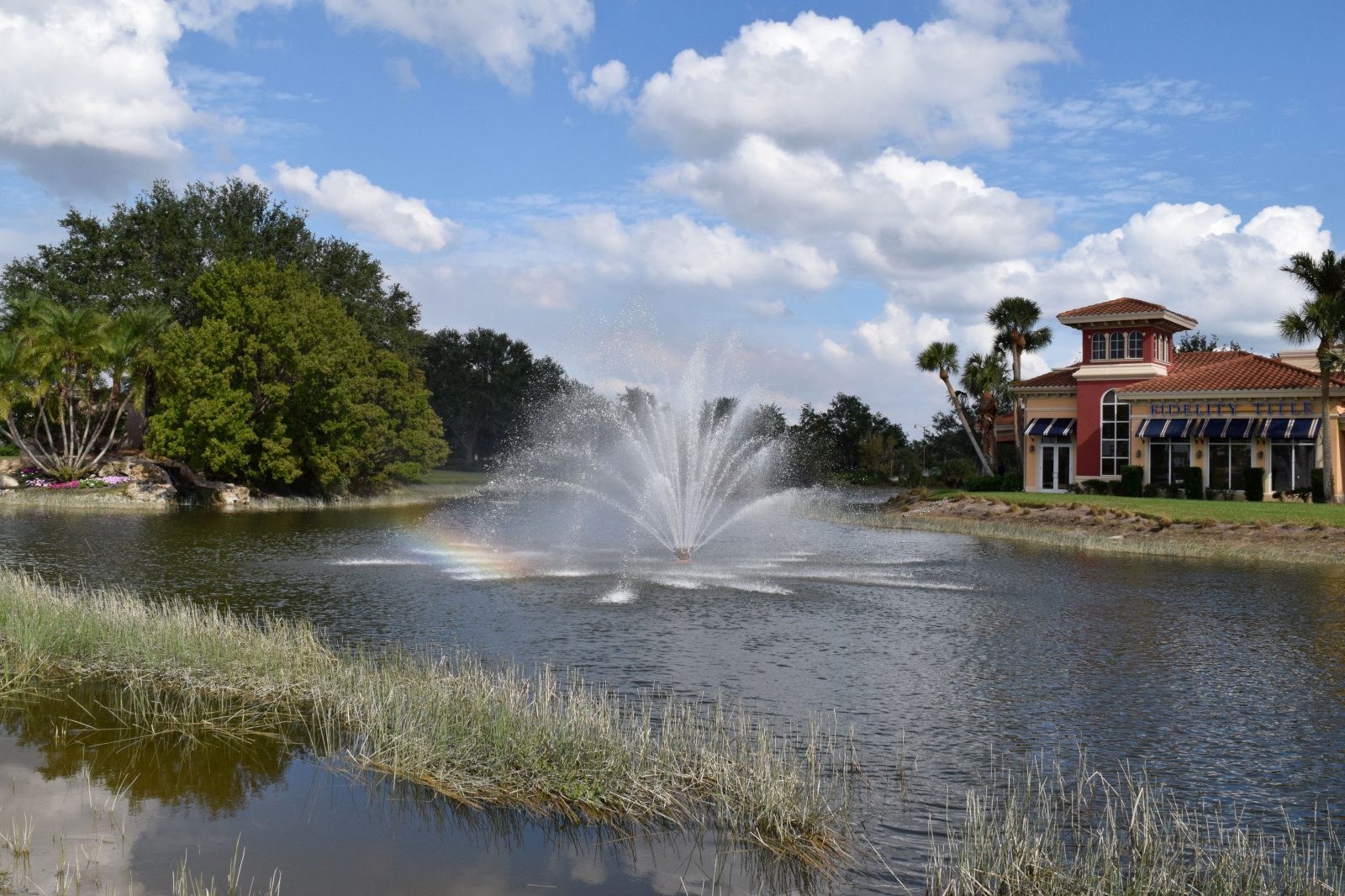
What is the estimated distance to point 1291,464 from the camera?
49.9m

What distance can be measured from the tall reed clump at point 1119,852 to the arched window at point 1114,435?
48378mm

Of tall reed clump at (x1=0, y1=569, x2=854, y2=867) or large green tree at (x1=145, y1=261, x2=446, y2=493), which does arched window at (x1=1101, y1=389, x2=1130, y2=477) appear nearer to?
large green tree at (x1=145, y1=261, x2=446, y2=493)

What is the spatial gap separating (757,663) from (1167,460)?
4378 cm

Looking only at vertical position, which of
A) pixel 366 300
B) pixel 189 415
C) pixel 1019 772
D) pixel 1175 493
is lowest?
pixel 1019 772

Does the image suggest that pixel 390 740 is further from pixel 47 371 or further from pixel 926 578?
pixel 47 371

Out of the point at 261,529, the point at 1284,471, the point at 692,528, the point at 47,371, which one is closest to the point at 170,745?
the point at 692,528

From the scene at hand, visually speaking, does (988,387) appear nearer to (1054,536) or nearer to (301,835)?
(1054,536)

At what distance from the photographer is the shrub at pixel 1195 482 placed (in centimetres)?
5006

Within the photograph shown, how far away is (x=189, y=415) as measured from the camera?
52.0 meters

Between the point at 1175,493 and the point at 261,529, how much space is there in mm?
41404

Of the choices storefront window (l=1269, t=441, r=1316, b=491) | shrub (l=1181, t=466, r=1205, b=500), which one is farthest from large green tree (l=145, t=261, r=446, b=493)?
storefront window (l=1269, t=441, r=1316, b=491)

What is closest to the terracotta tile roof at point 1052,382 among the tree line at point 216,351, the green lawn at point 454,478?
the tree line at point 216,351

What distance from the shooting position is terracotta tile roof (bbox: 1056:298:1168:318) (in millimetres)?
55344

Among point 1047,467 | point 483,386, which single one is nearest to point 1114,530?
point 1047,467
